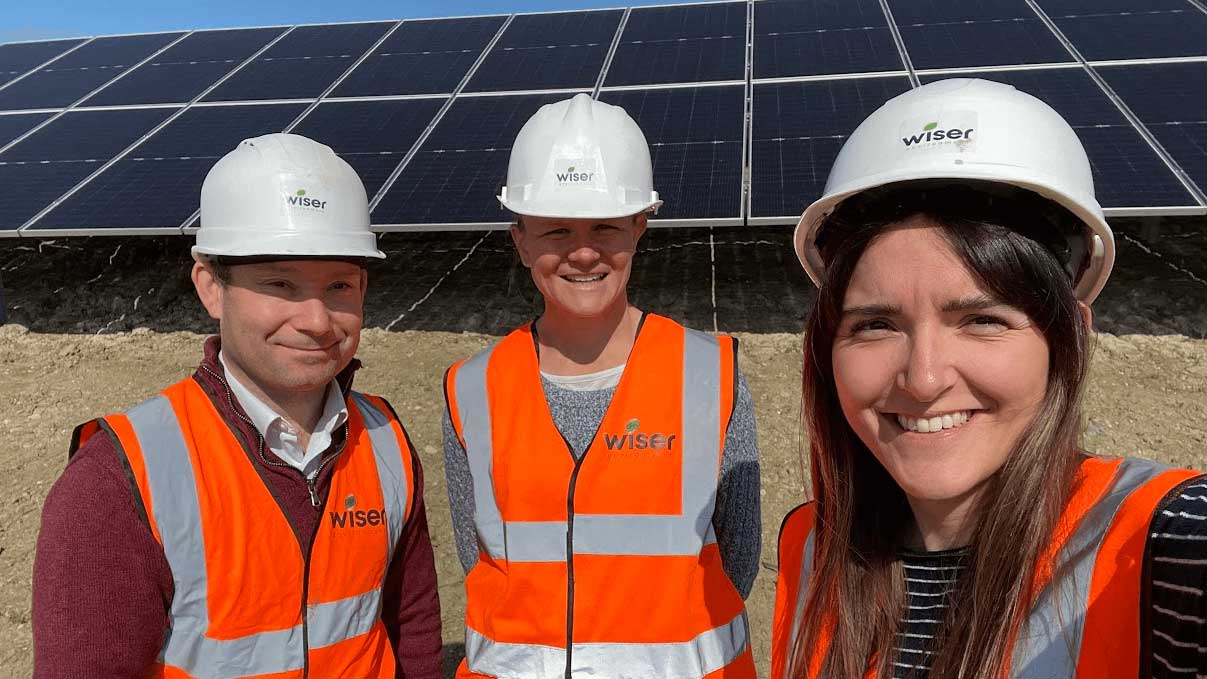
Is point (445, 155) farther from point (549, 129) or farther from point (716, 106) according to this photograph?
point (549, 129)

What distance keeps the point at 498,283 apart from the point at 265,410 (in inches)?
214

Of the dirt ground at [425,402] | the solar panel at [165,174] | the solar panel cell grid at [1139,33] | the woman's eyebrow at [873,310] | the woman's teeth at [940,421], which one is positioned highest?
the woman's eyebrow at [873,310]

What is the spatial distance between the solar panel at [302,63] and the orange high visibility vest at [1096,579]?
8.96 meters

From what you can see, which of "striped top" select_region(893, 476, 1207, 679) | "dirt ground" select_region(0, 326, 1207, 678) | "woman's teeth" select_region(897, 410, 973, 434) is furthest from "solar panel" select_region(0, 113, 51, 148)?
"striped top" select_region(893, 476, 1207, 679)

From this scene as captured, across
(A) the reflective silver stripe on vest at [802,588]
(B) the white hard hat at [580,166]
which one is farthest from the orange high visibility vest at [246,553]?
(A) the reflective silver stripe on vest at [802,588]

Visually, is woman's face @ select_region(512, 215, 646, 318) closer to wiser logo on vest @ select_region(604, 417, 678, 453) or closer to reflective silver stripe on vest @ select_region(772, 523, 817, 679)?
wiser logo on vest @ select_region(604, 417, 678, 453)

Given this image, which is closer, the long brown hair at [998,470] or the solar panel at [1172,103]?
the long brown hair at [998,470]

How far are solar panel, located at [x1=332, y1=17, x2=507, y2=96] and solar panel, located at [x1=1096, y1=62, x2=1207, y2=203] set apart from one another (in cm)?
670

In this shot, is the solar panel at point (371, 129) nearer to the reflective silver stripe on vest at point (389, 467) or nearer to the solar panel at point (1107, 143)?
the reflective silver stripe on vest at point (389, 467)

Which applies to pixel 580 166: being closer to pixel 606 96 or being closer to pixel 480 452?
pixel 480 452

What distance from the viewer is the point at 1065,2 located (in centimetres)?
920

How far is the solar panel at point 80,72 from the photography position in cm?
941

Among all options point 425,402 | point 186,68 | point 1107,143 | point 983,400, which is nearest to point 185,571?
point 983,400

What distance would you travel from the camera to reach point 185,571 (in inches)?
80.3
